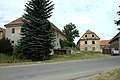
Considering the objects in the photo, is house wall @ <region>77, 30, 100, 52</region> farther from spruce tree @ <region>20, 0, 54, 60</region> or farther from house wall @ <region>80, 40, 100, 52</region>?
spruce tree @ <region>20, 0, 54, 60</region>

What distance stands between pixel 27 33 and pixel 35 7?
4.83 meters

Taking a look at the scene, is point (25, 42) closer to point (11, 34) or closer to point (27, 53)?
point (27, 53)

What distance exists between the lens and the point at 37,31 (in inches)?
1668

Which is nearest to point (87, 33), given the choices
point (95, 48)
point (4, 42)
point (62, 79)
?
point (95, 48)

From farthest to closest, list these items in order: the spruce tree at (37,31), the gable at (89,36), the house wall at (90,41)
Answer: the gable at (89,36)
the house wall at (90,41)
the spruce tree at (37,31)

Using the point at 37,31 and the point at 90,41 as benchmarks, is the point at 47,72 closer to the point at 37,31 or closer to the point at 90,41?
the point at 37,31

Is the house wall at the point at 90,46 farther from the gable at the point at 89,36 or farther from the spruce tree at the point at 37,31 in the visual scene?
the spruce tree at the point at 37,31

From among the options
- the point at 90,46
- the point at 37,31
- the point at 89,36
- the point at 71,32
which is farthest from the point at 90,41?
the point at 37,31

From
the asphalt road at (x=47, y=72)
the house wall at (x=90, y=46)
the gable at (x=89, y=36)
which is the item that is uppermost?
the gable at (x=89, y=36)

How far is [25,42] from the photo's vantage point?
41938 millimetres

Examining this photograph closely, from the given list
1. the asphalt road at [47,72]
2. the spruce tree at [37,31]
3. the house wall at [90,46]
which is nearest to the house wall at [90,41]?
the house wall at [90,46]

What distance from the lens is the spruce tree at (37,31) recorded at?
4141cm

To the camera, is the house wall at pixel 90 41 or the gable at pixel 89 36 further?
the gable at pixel 89 36

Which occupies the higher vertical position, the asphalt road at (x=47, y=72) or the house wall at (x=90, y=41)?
the house wall at (x=90, y=41)
